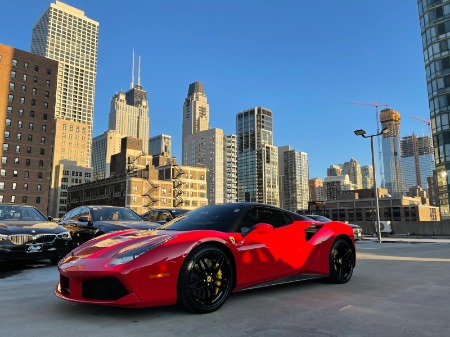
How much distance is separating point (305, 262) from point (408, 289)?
5.49 ft

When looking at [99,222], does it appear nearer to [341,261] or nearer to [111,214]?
[111,214]

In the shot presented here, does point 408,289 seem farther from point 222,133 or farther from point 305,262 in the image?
point 222,133

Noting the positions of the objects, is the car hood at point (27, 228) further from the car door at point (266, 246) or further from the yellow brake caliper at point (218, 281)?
the yellow brake caliper at point (218, 281)

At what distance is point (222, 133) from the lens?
199750 mm

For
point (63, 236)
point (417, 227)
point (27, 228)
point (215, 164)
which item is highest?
point (215, 164)

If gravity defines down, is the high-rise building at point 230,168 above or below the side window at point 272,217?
above

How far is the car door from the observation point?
4.67m

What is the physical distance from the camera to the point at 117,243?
4332 millimetres

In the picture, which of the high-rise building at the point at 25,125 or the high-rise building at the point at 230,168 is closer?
the high-rise building at the point at 25,125

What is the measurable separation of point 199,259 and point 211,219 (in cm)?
96

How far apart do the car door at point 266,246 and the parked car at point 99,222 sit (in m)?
4.31

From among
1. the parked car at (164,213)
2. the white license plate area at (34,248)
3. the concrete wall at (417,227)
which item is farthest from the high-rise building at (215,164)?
the white license plate area at (34,248)

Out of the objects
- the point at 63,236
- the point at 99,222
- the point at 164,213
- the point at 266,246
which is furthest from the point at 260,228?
the point at 164,213

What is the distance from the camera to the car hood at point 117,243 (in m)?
4.09
